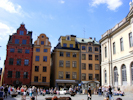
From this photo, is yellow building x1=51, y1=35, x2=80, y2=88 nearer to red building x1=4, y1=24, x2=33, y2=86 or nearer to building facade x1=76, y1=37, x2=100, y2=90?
building facade x1=76, y1=37, x2=100, y2=90

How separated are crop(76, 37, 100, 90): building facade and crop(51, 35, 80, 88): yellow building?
1741 millimetres

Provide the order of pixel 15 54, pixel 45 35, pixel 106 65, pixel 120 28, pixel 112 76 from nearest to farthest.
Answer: pixel 120 28
pixel 112 76
pixel 106 65
pixel 15 54
pixel 45 35

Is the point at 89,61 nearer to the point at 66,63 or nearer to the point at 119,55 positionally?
the point at 66,63

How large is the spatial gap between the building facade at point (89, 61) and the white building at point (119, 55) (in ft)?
52.0

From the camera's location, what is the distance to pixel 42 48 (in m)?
49.4

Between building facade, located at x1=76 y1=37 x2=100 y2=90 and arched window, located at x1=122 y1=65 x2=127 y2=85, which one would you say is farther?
building facade, located at x1=76 y1=37 x2=100 y2=90

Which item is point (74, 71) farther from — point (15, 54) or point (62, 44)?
point (15, 54)

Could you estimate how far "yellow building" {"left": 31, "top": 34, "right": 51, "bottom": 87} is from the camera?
47.6m

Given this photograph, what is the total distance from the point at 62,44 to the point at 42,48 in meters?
6.56

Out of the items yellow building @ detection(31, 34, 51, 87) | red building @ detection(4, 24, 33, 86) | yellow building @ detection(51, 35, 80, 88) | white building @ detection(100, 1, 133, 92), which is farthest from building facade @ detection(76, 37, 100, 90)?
red building @ detection(4, 24, 33, 86)

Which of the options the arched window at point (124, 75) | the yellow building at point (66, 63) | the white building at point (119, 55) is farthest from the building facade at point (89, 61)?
the arched window at point (124, 75)

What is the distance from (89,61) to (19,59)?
71.2 ft

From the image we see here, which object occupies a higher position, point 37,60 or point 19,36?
point 19,36

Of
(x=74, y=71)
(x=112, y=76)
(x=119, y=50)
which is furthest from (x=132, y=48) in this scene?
(x=74, y=71)
